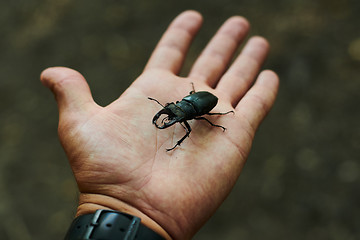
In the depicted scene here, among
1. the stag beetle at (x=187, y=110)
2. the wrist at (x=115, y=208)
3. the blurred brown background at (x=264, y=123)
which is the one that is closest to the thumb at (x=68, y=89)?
the stag beetle at (x=187, y=110)

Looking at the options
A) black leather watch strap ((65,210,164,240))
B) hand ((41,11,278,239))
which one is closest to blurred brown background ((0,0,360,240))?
hand ((41,11,278,239))

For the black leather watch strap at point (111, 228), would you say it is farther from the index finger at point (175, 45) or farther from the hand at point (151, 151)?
the index finger at point (175, 45)

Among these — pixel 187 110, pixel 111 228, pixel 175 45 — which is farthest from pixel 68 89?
pixel 175 45

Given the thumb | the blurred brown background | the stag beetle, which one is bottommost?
the blurred brown background

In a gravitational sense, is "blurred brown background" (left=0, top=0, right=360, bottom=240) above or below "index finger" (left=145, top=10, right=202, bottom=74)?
below

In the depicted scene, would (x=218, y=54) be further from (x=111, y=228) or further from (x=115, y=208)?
(x=111, y=228)

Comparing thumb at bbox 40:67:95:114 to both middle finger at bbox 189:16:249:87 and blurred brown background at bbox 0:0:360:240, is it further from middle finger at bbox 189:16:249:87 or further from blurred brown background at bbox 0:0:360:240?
→ blurred brown background at bbox 0:0:360:240

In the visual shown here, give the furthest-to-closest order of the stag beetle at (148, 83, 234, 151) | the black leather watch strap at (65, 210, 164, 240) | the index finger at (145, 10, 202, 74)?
the index finger at (145, 10, 202, 74) < the stag beetle at (148, 83, 234, 151) < the black leather watch strap at (65, 210, 164, 240)

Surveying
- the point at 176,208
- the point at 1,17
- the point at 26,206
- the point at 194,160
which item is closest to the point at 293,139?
the point at 194,160
